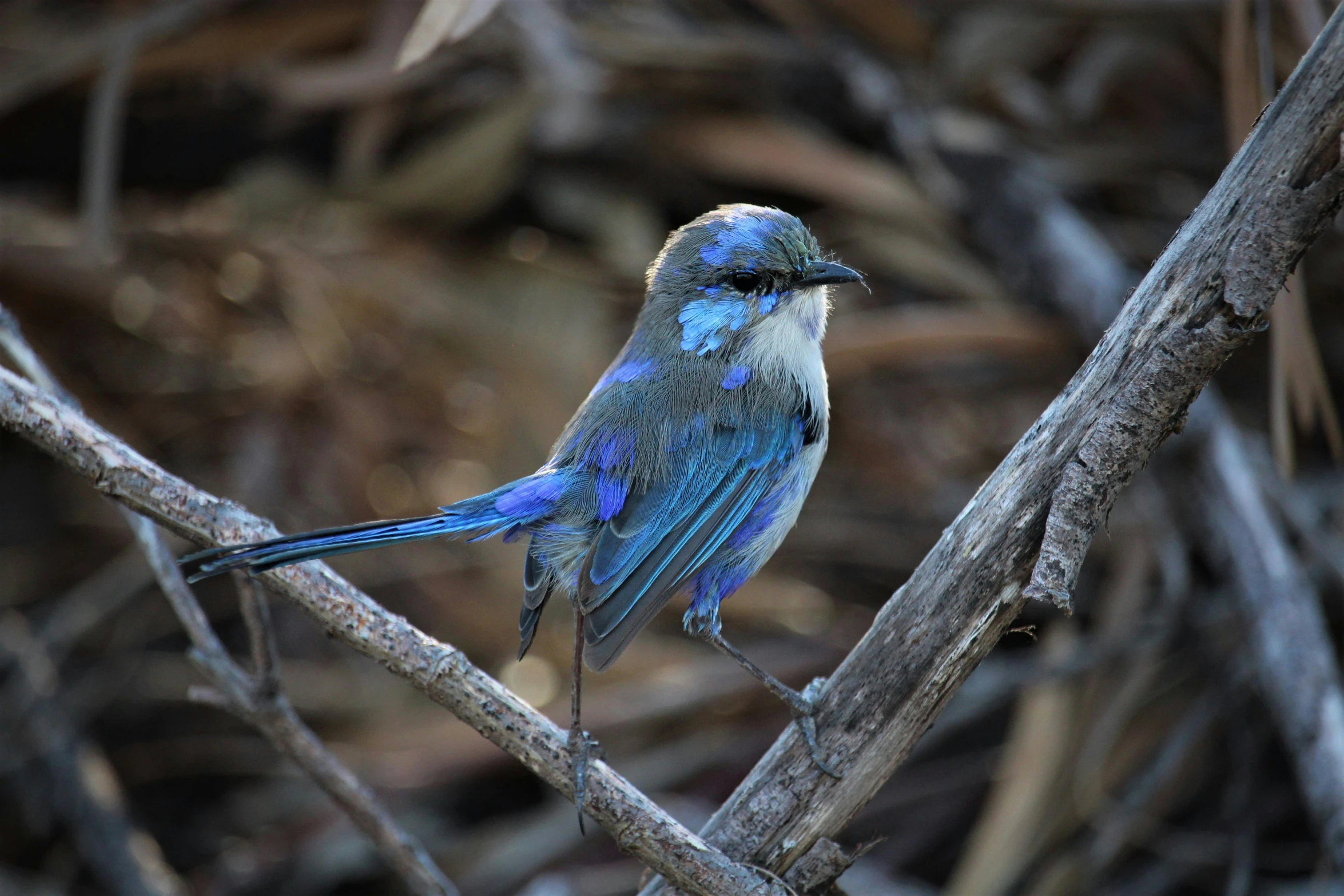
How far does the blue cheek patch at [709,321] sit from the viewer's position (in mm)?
2795

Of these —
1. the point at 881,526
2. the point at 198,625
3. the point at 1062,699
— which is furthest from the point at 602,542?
the point at 881,526

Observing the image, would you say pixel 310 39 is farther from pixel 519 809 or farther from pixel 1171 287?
pixel 1171 287

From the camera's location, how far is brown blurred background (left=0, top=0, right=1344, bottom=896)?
3490mm

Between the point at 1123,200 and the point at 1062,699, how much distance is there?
2.01 m

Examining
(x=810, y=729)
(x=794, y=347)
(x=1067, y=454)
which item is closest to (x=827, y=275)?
(x=794, y=347)

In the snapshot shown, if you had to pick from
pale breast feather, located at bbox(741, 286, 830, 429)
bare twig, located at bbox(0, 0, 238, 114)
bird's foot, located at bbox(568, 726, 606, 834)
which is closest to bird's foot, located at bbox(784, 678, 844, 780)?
bird's foot, located at bbox(568, 726, 606, 834)

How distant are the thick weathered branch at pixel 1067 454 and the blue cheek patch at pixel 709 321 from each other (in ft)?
3.36

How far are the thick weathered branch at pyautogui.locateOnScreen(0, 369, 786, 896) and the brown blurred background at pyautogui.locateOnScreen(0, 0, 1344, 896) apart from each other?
1590 mm

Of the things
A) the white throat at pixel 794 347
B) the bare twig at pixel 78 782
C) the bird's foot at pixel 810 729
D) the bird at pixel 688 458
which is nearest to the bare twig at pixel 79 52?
the bare twig at pixel 78 782

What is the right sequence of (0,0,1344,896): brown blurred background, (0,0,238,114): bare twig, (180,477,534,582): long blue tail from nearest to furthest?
(180,477,534,582): long blue tail
(0,0,1344,896): brown blurred background
(0,0,238,114): bare twig

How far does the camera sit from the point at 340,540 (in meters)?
1.90

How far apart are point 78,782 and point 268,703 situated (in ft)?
5.56

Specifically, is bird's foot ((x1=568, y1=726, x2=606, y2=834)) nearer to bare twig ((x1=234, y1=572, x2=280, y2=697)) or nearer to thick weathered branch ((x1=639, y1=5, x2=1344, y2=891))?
thick weathered branch ((x1=639, y1=5, x2=1344, y2=891))

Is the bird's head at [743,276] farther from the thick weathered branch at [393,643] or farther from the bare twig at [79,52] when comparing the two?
the bare twig at [79,52]
